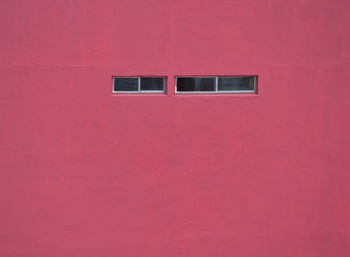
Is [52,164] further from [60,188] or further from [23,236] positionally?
[23,236]

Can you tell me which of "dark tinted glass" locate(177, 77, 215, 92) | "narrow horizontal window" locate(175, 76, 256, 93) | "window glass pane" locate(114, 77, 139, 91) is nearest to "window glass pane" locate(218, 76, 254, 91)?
"narrow horizontal window" locate(175, 76, 256, 93)

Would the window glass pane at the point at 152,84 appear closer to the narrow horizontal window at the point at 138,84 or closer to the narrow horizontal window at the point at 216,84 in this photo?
the narrow horizontal window at the point at 138,84

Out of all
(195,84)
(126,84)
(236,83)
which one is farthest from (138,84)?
(236,83)

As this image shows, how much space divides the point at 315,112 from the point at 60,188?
3297mm

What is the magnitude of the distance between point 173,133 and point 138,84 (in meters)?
0.74

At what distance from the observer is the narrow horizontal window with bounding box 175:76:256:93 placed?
5.05 meters

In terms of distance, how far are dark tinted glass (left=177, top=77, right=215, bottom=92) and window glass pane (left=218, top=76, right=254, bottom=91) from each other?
0.11 meters

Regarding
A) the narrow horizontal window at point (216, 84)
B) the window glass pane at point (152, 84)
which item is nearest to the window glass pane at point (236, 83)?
the narrow horizontal window at point (216, 84)

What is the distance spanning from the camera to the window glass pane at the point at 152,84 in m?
5.02

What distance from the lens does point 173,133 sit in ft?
16.3

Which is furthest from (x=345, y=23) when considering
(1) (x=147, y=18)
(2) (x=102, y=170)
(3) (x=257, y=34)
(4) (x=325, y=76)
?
(2) (x=102, y=170)

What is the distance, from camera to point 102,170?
493cm

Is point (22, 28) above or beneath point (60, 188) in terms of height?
above

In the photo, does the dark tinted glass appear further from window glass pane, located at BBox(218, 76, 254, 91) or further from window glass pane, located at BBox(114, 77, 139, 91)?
window glass pane, located at BBox(114, 77, 139, 91)
